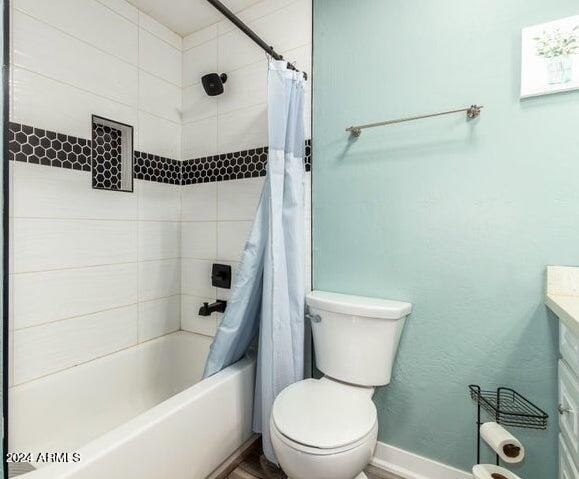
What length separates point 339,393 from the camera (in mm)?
1342

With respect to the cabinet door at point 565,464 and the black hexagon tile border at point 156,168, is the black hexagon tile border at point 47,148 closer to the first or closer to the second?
the black hexagon tile border at point 156,168

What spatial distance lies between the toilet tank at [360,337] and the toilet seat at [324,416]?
72 millimetres

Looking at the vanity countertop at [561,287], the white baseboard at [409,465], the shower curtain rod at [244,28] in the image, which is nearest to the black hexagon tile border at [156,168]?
the shower curtain rod at [244,28]

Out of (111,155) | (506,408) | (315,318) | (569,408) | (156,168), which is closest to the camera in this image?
(569,408)

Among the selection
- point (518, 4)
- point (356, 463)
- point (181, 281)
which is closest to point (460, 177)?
point (518, 4)

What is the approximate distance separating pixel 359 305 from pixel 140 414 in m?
1.05

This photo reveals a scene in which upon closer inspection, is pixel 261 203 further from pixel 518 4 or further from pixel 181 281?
pixel 518 4

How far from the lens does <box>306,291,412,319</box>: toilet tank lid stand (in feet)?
4.43

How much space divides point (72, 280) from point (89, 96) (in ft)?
3.07

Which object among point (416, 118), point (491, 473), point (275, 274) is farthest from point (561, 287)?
point (275, 274)

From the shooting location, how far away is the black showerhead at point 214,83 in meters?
1.90

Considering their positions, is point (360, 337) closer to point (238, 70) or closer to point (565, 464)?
point (565, 464)

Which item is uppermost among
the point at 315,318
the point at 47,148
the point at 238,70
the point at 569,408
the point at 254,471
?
the point at 238,70

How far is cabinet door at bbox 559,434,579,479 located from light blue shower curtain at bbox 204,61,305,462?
3.28 ft
